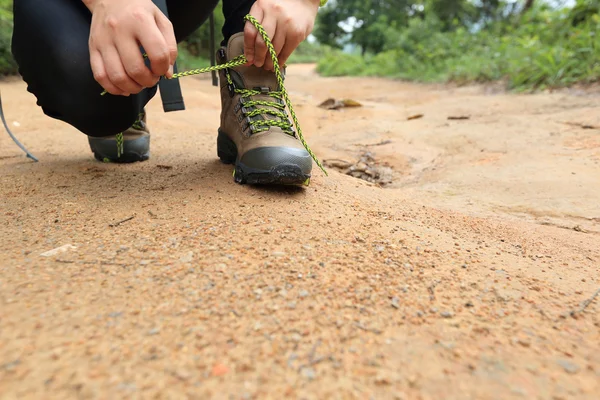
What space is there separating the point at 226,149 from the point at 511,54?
183 inches

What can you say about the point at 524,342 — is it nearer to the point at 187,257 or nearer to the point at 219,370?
the point at 219,370

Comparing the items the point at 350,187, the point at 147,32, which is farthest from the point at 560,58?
the point at 147,32

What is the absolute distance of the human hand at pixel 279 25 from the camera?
3.57ft

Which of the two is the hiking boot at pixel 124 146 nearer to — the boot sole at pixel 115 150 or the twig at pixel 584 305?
the boot sole at pixel 115 150

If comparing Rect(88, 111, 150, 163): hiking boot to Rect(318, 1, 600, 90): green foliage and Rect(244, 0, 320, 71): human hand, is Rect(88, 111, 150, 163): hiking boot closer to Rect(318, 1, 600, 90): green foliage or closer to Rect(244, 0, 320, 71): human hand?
Rect(244, 0, 320, 71): human hand

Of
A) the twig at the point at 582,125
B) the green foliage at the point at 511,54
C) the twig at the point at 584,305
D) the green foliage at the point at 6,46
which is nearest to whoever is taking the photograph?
the twig at the point at 584,305

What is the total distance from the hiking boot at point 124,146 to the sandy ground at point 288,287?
2.4 inches

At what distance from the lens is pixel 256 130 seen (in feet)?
4.10

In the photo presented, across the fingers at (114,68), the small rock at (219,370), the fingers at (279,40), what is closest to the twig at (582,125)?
the fingers at (279,40)

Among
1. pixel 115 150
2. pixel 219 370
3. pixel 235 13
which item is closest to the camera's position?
pixel 219 370

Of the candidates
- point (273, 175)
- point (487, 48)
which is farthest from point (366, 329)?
point (487, 48)

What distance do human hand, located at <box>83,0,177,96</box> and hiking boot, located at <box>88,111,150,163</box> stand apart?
0.69 m

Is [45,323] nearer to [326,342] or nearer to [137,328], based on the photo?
[137,328]

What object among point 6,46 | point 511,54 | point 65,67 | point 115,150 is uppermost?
point 65,67
